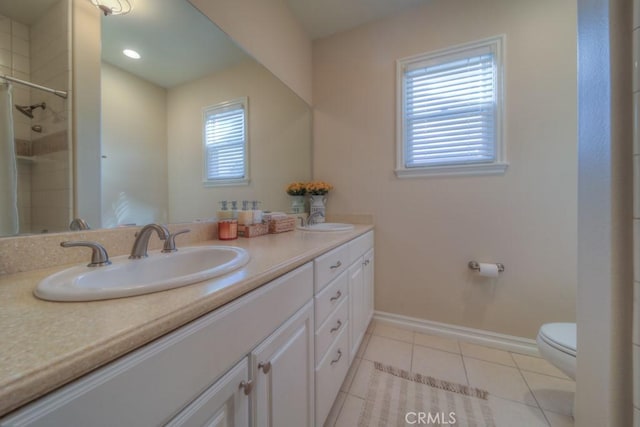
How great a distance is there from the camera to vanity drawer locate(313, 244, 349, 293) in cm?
96

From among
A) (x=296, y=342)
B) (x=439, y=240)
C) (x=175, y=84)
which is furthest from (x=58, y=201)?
(x=439, y=240)

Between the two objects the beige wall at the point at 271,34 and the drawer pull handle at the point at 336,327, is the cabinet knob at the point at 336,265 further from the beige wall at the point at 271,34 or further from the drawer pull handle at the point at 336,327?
the beige wall at the point at 271,34

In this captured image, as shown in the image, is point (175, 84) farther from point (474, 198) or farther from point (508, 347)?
point (508, 347)

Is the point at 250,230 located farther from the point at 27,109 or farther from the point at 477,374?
the point at 477,374

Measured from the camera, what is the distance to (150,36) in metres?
0.98

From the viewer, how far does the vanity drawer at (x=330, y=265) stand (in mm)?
956

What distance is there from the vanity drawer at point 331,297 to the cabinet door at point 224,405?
16.1 inches

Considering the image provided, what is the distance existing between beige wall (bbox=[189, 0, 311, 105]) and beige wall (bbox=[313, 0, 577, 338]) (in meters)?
0.22

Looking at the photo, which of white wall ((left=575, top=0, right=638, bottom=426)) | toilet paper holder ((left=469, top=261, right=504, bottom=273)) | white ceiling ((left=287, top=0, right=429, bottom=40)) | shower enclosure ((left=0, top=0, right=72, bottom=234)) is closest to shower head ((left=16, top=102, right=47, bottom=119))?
shower enclosure ((left=0, top=0, right=72, bottom=234))

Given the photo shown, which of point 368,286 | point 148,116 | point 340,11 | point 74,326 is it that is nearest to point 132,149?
point 148,116

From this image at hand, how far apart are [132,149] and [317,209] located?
52.7 inches

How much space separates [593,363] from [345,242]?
0.91m

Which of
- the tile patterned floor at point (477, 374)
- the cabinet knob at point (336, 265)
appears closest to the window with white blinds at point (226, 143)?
the cabinet knob at point (336, 265)

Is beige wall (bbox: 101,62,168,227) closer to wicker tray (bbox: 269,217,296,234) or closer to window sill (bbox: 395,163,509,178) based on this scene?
wicker tray (bbox: 269,217,296,234)
